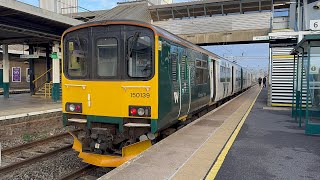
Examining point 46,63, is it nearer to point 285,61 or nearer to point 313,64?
point 285,61

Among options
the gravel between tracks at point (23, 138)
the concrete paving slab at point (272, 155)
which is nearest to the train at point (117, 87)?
the concrete paving slab at point (272, 155)

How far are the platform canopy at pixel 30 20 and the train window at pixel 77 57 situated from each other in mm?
4664

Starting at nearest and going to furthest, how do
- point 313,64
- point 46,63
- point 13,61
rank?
point 313,64 → point 46,63 → point 13,61

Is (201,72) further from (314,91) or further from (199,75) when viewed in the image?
(314,91)

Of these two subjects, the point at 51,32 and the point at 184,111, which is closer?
the point at 184,111

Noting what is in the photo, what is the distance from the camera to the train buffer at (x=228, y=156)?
4.54 metres

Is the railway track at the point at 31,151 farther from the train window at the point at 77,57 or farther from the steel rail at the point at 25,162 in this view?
the train window at the point at 77,57

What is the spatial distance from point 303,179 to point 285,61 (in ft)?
34.4

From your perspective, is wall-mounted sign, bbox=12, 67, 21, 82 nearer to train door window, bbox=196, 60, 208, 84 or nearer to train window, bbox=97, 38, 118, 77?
train door window, bbox=196, 60, 208, 84

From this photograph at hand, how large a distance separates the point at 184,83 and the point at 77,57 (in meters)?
2.70

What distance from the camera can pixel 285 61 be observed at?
1372 cm

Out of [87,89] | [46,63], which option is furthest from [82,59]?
[46,63]

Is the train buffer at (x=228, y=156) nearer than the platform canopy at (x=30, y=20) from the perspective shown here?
Yes

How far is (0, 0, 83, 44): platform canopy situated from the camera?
10020 millimetres
